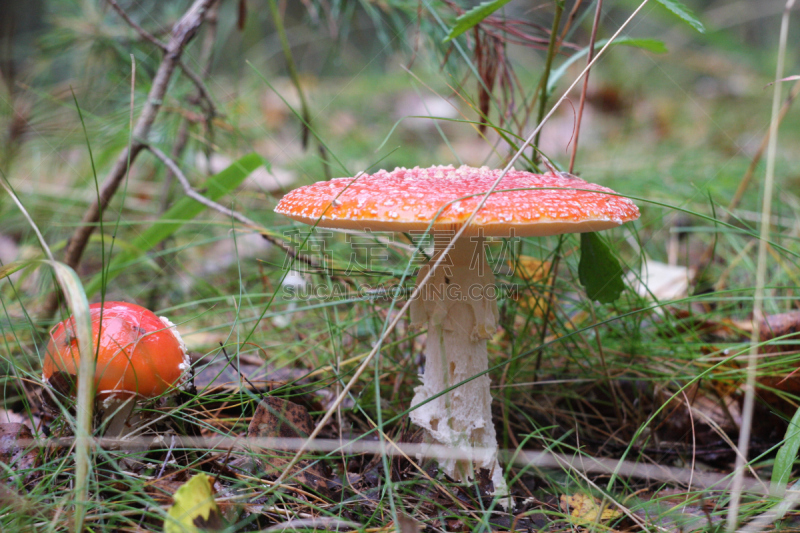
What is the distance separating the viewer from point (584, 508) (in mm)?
1735

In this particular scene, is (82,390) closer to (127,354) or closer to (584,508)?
(127,354)

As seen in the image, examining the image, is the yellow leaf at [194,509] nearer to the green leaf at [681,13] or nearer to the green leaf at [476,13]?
the green leaf at [476,13]

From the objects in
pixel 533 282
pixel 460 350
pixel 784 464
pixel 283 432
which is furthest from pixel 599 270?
pixel 283 432

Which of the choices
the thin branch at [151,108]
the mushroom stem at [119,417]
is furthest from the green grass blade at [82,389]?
the thin branch at [151,108]

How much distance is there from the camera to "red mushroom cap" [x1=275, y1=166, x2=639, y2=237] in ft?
4.55

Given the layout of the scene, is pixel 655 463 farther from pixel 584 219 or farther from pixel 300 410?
pixel 300 410

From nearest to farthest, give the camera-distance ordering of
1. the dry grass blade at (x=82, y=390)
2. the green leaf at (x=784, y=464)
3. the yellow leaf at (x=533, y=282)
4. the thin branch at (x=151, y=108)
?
the dry grass blade at (x=82, y=390) → the green leaf at (x=784, y=464) → the yellow leaf at (x=533, y=282) → the thin branch at (x=151, y=108)

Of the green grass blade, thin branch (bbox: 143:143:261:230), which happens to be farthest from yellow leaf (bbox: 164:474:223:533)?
thin branch (bbox: 143:143:261:230)

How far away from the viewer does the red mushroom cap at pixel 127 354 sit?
1.56 meters

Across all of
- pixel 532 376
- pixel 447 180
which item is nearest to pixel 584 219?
pixel 447 180

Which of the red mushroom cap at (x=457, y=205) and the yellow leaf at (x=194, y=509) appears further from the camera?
the red mushroom cap at (x=457, y=205)

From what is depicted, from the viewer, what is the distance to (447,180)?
1.69 metres

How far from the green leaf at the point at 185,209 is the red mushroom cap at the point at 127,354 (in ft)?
2.71

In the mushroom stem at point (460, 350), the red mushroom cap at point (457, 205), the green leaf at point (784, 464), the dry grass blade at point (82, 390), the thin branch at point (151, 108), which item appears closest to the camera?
the dry grass blade at point (82, 390)
